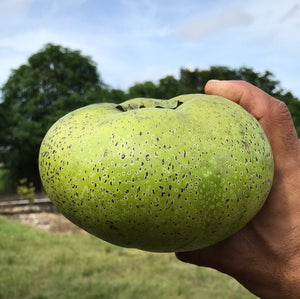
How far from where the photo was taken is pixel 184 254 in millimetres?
2965

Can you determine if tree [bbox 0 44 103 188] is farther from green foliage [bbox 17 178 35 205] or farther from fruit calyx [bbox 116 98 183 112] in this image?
fruit calyx [bbox 116 98 183 112]

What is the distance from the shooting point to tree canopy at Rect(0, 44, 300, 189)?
28.0 m

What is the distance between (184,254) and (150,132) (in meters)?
1.41

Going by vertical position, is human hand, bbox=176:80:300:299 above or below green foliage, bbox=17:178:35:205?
above

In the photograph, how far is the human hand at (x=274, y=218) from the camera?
8.36 ft

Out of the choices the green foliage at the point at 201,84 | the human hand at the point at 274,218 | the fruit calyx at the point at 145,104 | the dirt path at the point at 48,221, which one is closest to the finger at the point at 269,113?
the human hand at the point at 274,218

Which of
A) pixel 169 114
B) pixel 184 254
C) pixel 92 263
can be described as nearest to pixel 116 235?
pixel 169 114

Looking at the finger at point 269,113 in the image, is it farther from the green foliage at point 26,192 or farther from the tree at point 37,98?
the tree at point 37,98

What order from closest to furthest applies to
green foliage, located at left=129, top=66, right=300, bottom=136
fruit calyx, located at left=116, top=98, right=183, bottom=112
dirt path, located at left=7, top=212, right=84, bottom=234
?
1. fruit calyx, located at left=116, top=98, right=183, bottom=112
2. dirt path, located at left=7, top=212, right=84, bottom=234
3. green foliage, located at left=129, top=66, right=300, bottom=136

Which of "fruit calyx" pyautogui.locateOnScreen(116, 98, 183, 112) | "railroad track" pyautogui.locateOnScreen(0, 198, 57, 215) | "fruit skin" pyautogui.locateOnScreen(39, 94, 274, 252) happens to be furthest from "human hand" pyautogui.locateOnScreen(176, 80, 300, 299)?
"railroad track" pyautogui.locateOnScreen(0, 198, 57, 215)

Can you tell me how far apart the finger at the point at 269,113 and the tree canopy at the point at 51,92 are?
77.8 ft

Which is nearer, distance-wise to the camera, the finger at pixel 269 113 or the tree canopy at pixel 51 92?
the finger at pixel 269 113

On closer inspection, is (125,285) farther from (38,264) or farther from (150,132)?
(150,132)

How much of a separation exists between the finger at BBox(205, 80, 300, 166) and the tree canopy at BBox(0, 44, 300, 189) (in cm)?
2370
